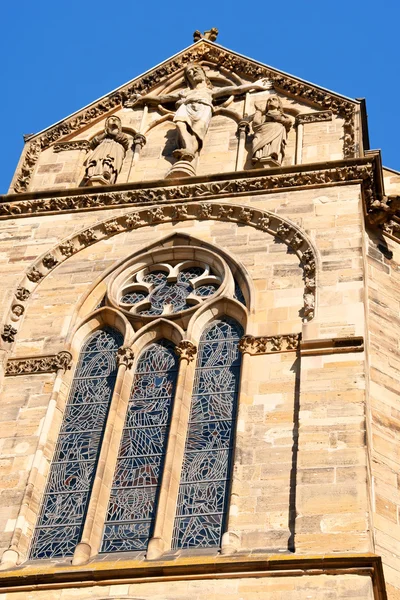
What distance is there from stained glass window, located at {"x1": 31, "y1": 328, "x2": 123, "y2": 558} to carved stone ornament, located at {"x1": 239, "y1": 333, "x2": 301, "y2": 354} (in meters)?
1.80

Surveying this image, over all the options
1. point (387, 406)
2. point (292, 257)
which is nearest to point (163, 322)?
point (292, 257)

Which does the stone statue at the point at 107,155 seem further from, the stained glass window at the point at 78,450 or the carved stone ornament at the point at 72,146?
the stained glass window at the point at 78,450

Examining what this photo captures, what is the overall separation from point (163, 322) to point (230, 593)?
16.6 ft

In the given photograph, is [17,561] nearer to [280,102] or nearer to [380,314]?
[380,314]

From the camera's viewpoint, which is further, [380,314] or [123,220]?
[123,220]

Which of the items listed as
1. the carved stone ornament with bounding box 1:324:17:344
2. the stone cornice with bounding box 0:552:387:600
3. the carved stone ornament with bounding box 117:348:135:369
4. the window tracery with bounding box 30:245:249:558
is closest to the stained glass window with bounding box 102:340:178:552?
the window tracery with bounding box 30:245:249:558

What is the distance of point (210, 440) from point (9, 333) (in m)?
3.48

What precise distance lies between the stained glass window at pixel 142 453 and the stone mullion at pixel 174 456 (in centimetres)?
17

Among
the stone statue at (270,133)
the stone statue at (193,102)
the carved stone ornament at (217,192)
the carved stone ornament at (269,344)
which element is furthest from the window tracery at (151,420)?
the stone statue at (193,102)

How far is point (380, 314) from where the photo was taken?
18.2 meters

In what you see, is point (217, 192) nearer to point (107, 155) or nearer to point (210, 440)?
point (107, 155)

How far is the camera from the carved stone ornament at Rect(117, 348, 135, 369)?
1758 centimetres

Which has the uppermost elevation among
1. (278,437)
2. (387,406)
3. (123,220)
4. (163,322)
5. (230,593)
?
(123,220)

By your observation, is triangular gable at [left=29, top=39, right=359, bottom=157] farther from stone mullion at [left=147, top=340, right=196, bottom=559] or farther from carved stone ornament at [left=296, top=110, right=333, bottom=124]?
stone mullion at [left=147, top=340, right=196, bottom=559]
